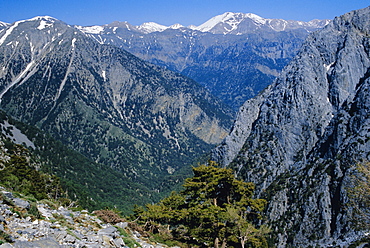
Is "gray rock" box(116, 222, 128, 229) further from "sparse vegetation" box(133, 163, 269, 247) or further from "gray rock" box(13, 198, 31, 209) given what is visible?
"gray rock" box(13, 198, 31, 209)

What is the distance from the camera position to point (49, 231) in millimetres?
22766

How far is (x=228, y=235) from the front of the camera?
157 ft

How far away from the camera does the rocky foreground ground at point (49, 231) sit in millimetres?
20234

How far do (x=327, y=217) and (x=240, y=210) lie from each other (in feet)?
418

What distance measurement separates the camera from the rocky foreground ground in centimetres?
2023

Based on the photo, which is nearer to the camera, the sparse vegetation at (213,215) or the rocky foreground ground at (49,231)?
the rocky foreground ground at (49,231)

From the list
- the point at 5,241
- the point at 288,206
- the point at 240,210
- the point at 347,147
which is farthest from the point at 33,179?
the point at 347,147

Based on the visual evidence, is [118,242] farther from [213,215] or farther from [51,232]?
[213,215]

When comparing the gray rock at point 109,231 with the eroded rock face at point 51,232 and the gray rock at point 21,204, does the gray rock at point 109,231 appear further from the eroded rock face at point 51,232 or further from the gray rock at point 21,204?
the gray rock at point 21,204

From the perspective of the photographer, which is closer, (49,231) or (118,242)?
(49,231)

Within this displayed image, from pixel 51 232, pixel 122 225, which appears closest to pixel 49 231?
pixel 51 232

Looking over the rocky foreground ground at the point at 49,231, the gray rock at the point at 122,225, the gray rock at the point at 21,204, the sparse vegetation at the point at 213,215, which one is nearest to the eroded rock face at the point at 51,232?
the rocky foreground ground at the point at 49,231

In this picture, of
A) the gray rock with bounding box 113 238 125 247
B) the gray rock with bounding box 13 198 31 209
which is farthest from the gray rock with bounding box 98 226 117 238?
the gray rock with bounding box 13 198 31 209

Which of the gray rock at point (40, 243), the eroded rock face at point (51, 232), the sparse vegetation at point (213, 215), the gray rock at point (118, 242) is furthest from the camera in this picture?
the sparse vegetation at point (213, 215)
